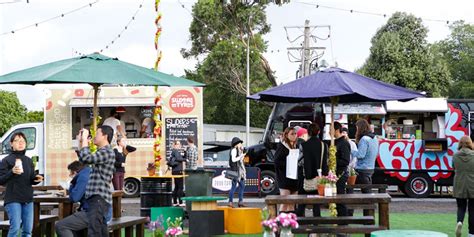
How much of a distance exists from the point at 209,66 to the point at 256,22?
12.7 feet

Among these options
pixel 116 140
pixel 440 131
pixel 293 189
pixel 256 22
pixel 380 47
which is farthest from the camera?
pixel 380 47

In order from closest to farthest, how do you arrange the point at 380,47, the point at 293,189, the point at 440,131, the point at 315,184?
1. the point at 315,184
2. the point at 293,189
3. the point at 440,131
4. the point at 380,47

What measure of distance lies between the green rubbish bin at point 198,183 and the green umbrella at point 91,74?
10.5 feet

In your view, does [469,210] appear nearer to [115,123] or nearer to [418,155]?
[418,155]

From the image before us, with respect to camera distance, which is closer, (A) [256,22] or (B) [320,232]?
(B) [320,232]

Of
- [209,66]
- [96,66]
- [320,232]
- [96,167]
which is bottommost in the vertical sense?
[320,232]

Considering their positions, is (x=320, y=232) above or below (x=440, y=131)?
below

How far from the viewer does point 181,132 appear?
22.8 metres

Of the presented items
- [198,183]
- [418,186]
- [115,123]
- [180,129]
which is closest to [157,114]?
[198,183]

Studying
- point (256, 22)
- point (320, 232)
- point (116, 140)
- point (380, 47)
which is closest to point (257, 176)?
point (116, 140)

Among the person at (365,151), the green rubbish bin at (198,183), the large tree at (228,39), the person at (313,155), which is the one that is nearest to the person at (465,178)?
the person at (313,155)

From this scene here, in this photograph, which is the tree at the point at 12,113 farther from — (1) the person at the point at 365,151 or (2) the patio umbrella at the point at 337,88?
(2) the patio umbrella at the point at 337,88

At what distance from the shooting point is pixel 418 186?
72.7ft

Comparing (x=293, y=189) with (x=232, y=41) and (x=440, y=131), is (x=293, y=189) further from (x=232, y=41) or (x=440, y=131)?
(x=232, y=41)
